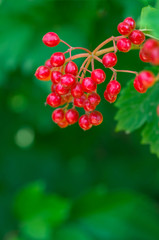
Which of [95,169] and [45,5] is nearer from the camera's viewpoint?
[45,5]

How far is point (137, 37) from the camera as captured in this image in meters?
1.21

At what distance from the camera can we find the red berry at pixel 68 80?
3.92 feet

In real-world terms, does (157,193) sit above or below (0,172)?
above

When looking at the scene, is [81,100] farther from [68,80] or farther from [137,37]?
[137,37]

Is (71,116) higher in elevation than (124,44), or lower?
lower

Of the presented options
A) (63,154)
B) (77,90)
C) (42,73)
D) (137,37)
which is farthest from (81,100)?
(63,154)

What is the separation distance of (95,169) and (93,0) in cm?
160

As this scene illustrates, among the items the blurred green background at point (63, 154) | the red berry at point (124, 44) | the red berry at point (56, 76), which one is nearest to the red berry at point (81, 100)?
the red berry at point (56, 76)

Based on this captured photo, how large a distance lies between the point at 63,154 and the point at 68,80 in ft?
7.17

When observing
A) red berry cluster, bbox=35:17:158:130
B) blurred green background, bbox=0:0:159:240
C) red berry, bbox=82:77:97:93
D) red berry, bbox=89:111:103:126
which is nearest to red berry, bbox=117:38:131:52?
red berry cluster, bbox=35:17:158:130

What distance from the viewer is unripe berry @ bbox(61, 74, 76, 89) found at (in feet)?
3.92

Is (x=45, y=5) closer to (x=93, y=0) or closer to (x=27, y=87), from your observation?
(x=93, y=0)

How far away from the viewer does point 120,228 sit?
106 inches

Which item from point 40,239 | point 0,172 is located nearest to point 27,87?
point 0,172
